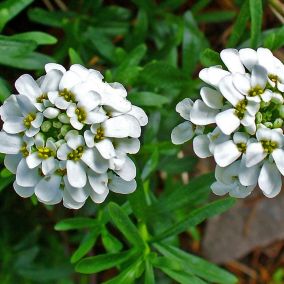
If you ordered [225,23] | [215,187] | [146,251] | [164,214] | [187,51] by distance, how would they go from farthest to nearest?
[225,23], [187,51], [164,214], [146,251], [215,187]

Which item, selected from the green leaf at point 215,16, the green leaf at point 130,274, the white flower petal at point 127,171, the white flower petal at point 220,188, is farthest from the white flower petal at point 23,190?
the green leaf at point 215,16

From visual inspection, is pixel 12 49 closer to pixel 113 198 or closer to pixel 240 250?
pixel 113 198

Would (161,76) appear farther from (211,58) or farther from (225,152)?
(225,152)

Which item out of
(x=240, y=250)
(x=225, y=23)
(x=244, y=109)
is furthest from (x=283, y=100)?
(x=240, y=250)

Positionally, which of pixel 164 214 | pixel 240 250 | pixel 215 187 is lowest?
pixel 240 250

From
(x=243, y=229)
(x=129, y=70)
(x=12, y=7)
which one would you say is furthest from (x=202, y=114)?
(x=243, y=229)

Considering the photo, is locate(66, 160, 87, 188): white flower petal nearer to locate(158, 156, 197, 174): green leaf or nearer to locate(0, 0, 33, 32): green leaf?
locate(0, 0, 33, 32): green leaf

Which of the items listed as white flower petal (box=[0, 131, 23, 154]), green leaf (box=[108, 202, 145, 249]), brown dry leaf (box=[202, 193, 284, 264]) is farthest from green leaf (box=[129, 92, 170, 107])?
brown dry leaf (box=[202, 193, 284, 264])
